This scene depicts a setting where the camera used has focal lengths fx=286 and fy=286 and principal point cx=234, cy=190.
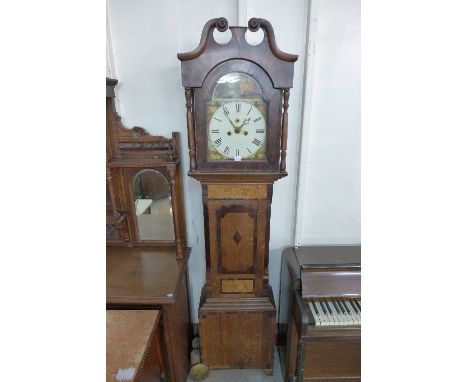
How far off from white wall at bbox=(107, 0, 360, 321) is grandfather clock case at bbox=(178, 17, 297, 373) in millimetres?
321

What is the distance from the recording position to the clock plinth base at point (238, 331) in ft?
5.08

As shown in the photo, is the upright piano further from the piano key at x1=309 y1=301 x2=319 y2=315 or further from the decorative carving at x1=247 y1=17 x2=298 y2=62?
the decorative carving at x1=247 y1=17 x2=298 y2=62

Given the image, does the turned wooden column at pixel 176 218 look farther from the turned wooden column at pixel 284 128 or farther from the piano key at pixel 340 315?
the piano key at pixel 340 315

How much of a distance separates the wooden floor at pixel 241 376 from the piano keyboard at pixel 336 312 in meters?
0.63

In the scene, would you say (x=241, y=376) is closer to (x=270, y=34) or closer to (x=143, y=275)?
(x=143, y=275)

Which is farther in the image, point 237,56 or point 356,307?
point 356,307

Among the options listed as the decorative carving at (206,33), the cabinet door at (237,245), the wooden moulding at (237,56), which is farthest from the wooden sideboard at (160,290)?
the decorative carving at (206,33)

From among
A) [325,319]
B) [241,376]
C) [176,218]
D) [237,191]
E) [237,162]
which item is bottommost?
[241,376]

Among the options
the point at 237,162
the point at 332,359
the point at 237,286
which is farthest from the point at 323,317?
the point at 237,162

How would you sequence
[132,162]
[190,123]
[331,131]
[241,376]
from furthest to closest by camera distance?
[241,376]
[331,131]
[132,162]
[190,123]

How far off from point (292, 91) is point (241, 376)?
5.54 ft

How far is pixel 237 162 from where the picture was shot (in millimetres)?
1314
